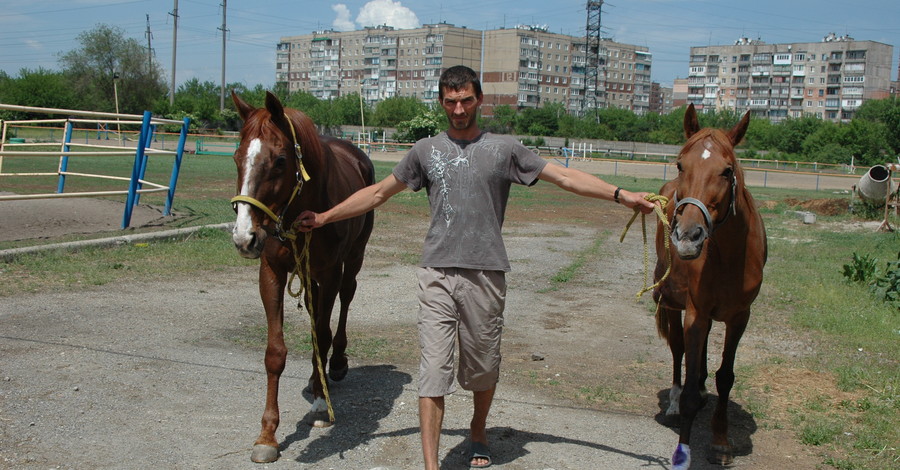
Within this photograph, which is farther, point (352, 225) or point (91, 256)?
point (91, 256)

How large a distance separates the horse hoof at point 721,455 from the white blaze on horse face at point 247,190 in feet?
9.86

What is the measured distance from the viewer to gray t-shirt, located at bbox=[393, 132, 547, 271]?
156 inches

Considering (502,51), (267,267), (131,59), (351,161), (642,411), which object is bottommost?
(642,411)

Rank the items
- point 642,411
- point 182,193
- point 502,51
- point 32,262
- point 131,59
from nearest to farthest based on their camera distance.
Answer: point 642,411 → point 32,262 → point 182,193 → point 131,59 → point 502,51

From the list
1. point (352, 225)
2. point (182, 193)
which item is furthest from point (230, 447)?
point (182, 193)

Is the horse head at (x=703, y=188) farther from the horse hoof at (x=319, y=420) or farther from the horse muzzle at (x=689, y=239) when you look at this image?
the horse hoof at (x=319, y=420)

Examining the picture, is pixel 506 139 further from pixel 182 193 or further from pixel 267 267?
pixel 182 193

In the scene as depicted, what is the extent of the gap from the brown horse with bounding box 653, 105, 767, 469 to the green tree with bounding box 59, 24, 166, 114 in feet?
255

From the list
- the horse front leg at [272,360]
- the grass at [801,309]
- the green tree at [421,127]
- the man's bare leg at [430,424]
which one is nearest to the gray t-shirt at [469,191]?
the man's bare leg at [430,424]

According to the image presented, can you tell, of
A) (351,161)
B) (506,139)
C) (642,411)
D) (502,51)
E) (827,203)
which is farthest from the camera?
(502,51)

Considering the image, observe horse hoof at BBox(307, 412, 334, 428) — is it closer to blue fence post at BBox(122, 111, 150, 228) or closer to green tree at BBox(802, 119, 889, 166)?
blue fence post at BBox(122, 111, 150, 228)

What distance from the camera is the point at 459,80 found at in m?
3.91

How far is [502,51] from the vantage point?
136 m

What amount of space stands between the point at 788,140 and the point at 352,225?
8399cm
